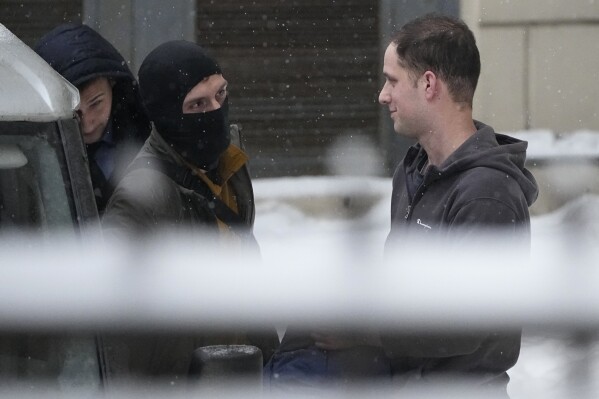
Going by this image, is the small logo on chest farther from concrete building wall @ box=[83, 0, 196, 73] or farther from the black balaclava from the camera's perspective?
concrete building wall @ box=[83, 0, 196, 73]

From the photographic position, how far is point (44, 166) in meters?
1.73

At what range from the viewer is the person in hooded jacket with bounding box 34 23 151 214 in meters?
2.95

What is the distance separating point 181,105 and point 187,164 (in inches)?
6.0

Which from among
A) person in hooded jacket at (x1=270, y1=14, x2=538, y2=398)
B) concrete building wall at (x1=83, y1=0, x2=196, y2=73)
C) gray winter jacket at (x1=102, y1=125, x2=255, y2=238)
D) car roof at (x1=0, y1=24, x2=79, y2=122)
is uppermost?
car roof at (x1=0, y1=24, x2=79, y2=122)

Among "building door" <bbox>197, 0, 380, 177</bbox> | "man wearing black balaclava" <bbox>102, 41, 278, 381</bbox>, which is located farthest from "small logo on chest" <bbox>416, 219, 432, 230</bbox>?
"building door" <bbox>197, 0, 380, 177</bbox>

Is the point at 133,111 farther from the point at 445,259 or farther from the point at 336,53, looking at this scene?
the point at 336,53

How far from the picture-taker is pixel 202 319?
708mm

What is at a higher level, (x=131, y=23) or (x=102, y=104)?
(x=102, y=104)

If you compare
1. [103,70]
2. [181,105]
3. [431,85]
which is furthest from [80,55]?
[431,85]

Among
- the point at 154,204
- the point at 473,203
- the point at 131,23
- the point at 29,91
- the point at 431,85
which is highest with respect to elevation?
the point at 29,91

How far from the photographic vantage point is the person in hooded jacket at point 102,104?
2.95m

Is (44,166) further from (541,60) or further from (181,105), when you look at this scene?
(541,60)

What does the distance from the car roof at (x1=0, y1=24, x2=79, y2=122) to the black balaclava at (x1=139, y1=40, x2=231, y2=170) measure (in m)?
0.98

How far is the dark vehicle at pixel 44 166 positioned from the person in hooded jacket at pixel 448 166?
39cm
